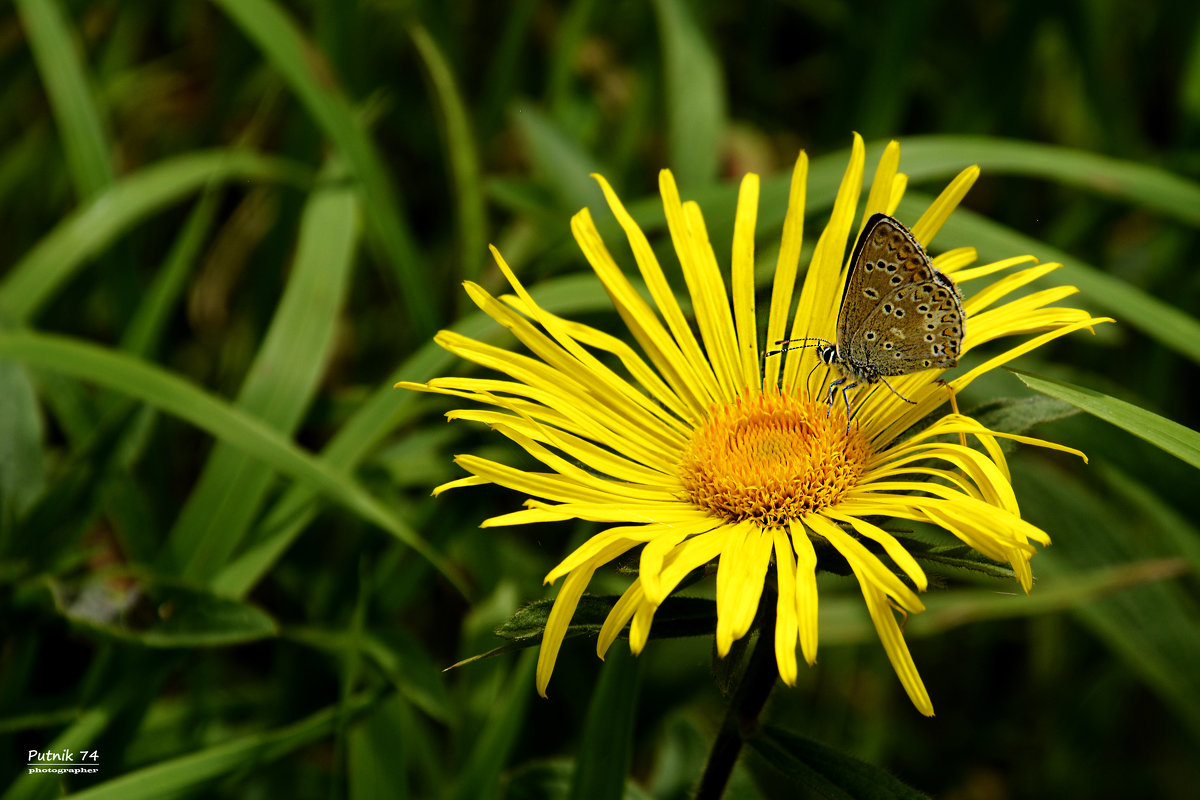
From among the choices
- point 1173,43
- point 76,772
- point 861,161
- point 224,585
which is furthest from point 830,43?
point 76,772

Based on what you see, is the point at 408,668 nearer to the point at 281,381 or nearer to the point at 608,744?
the point at 608,744

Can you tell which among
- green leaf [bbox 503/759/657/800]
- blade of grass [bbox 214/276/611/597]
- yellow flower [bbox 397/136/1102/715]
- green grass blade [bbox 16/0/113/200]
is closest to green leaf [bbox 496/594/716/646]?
yellow flower [bbox 397/136/1102/715]

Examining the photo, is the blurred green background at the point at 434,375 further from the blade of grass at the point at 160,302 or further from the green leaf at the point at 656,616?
the green leaf at the point at 656,616

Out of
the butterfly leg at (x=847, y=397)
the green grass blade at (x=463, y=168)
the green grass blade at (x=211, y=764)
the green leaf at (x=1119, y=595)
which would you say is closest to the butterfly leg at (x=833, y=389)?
the butterfly leg at (x=847, y=397)

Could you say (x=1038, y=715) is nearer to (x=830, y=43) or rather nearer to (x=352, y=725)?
(x=352, y=725)

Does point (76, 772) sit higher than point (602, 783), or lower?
higher

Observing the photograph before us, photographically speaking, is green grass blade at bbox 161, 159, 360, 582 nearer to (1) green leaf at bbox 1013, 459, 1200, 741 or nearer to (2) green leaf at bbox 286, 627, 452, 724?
(2) green leaf at bbox 286, 627, 452, 724
